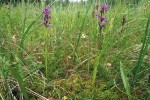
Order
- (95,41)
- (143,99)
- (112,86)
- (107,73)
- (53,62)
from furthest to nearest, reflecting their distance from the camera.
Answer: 1. (95,41)
2. (53,62)
3. (107,73)
4. (112,86)
5. (143,99)

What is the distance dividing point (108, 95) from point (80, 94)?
0.48 feet

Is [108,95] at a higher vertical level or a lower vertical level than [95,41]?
lower

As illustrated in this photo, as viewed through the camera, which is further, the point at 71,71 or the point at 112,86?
the point at 71,71

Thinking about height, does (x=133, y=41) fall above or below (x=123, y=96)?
above

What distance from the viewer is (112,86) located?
1291 mm

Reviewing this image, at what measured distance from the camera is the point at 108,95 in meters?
1.20

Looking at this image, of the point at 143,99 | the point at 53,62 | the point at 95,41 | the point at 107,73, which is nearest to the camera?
the point at 143,99

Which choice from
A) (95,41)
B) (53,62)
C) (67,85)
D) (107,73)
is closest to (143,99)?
(107,73)

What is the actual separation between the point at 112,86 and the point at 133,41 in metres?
0.77

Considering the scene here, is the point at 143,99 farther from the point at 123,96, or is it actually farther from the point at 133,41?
the point at 133,41

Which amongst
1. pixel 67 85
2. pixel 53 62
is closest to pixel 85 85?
pixel 67 85

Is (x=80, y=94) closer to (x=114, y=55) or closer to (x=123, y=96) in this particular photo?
(x=123, y=96)

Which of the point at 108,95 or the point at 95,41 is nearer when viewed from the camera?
the point at 108,95

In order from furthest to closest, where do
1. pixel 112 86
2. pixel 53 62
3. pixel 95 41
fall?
pixel 95 41
pixel 53 62
pixel 112 86
